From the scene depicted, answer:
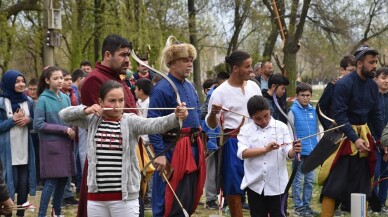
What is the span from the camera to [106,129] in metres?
4.70

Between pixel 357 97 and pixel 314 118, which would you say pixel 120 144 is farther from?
pixel 314 118

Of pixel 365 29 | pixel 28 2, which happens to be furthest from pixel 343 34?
pixel 28 2

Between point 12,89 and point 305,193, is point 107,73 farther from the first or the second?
point 305,193

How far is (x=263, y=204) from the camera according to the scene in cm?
590

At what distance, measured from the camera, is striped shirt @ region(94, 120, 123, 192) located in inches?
183

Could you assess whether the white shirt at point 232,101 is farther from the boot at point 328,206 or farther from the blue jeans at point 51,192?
the blue jeans at point 51,192

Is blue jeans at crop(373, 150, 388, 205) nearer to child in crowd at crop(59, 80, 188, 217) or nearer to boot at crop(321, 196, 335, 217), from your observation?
boot at crop(321, 196, 335, 217)

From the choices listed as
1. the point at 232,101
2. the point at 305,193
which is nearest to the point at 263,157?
the point at 232,101

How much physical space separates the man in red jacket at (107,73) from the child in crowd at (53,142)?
2.17m

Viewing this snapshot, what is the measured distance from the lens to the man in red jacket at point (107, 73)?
4.99 m

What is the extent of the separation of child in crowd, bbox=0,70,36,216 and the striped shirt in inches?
120

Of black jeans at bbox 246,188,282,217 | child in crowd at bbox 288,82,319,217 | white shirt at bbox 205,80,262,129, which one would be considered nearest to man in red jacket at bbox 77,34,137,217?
white shirt at bbox 205,80,262,129

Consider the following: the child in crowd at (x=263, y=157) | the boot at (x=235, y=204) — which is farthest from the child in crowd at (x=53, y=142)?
the child in crowd at (x=263, y=157)

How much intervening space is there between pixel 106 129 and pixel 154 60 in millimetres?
16661
